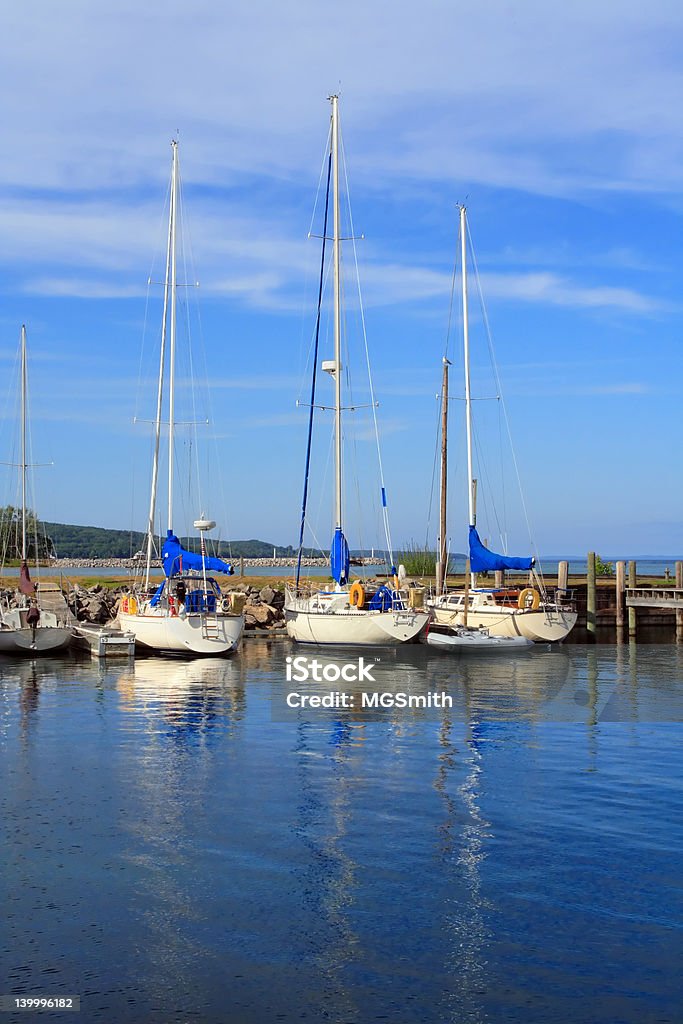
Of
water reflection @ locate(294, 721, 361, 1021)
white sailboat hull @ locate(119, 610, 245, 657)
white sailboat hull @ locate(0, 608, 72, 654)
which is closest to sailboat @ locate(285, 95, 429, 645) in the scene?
white sailboat hull @ locate(119, 610, 245, 657)

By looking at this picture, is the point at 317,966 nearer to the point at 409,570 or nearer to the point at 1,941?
the point at 1,941

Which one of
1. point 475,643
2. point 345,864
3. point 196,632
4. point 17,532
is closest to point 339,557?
point 475,643

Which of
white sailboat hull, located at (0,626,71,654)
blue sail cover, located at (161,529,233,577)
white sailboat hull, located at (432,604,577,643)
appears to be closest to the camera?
white sailboat hull, located at (0,626,71,654)

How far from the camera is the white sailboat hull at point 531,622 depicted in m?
46.9

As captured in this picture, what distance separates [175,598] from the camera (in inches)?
1758

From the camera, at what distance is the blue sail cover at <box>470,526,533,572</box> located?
50.5 metres

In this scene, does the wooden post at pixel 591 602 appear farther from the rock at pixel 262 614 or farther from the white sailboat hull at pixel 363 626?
the rock at pixel 262 614

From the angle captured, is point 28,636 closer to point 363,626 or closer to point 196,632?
point 196,632

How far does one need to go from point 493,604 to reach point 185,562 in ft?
46.0

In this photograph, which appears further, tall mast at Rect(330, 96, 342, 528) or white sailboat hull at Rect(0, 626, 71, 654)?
tall mast at Rect(330, 96, 342, 528)

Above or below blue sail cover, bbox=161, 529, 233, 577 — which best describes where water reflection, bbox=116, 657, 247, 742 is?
below

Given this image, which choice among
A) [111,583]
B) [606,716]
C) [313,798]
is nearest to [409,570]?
[111,583]

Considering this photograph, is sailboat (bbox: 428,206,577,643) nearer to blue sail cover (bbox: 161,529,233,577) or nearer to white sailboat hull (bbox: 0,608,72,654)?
blue sail cover (bbox: 161,529,233,577)

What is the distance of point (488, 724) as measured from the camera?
2764 centimetres
